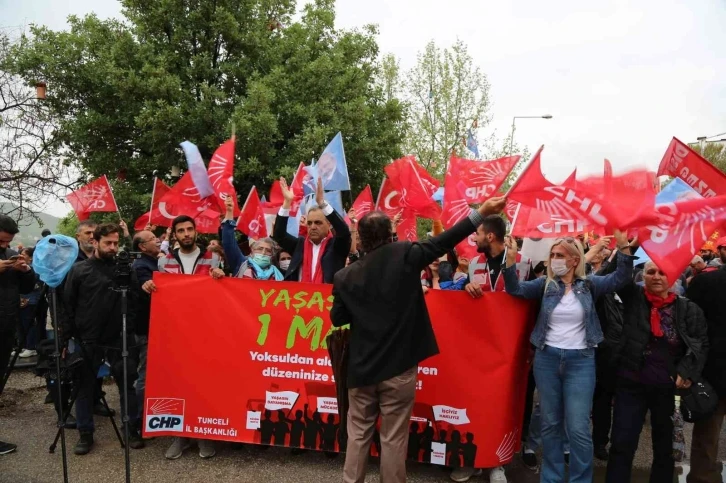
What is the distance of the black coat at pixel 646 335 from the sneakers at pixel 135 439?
414cm

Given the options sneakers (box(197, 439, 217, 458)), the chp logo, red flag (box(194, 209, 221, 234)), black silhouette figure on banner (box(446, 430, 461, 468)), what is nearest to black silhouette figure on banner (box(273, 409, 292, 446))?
sneakers (box(197, 439, 217, 458))

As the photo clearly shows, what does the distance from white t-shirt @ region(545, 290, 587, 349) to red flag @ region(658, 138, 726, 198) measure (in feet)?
4.70

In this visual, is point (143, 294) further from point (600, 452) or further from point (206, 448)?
point (600, 452)

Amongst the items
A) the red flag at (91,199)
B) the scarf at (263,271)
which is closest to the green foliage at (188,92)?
the red flag at (91,199)

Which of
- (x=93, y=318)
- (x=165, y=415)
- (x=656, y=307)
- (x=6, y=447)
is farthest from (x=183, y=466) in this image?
(x=656, y=307)

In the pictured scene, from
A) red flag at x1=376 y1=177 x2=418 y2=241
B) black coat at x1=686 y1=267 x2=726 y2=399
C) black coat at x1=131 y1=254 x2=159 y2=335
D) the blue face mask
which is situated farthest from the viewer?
red flag at x1=376 y1=177 x2=418 y2=241

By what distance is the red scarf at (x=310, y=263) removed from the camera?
4.92m

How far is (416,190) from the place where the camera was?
6750 mm

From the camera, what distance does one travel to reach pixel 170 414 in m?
4.66

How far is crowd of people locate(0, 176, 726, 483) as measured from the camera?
3260mm

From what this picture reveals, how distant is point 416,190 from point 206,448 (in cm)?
389

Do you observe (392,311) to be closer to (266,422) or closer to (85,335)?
(266,422)

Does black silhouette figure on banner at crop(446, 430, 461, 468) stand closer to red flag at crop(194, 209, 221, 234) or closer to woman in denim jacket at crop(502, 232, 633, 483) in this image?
woman in denim jacket at crop(502, 232, 633, 483)

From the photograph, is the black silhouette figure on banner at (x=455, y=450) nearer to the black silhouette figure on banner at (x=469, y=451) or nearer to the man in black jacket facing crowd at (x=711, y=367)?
the black silhouette figure on banner at (x=469, y=451)
